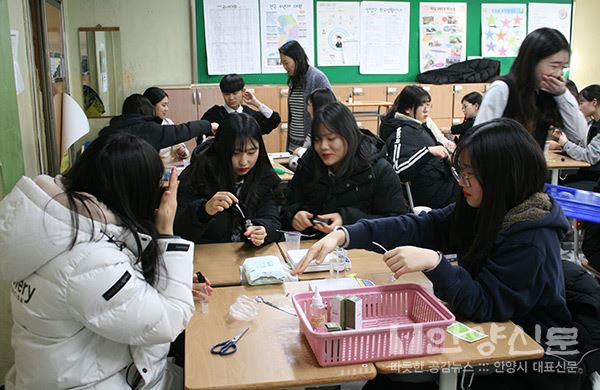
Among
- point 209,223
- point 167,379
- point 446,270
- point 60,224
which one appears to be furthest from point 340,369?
point 209,223

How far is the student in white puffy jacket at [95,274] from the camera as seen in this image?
1.35 metres

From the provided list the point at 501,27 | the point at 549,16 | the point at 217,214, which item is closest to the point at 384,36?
the point at 501,27

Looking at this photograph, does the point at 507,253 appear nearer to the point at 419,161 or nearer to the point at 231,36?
the point at 419,161

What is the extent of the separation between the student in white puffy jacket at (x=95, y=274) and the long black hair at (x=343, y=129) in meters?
1.18

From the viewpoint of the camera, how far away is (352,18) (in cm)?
659

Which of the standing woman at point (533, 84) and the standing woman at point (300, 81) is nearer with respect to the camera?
the standing woman at point (533, 84)

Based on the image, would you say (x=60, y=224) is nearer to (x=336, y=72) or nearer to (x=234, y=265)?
(x=234, y=265)

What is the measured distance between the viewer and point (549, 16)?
7.16m

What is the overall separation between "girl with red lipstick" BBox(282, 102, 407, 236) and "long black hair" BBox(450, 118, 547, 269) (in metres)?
0.93

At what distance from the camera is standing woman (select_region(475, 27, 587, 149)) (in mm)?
2441

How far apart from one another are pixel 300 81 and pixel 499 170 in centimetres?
317

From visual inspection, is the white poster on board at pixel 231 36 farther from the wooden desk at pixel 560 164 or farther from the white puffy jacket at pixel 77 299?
the white puffy jacket at pixel 77 299

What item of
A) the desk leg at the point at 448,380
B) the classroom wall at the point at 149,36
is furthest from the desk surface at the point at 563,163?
the classroom wall at the point at 149,36

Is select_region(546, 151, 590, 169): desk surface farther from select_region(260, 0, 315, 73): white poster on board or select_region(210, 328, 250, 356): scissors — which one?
select_region(210, 328, 250, 356): scissors
